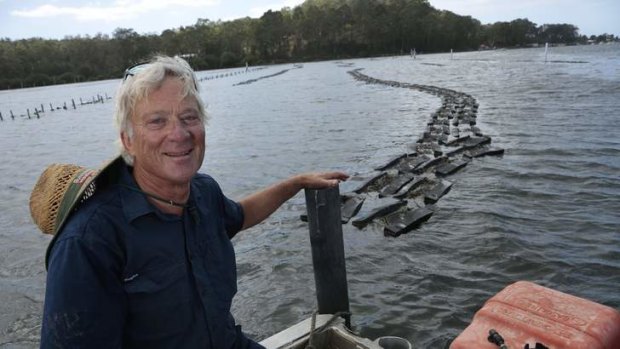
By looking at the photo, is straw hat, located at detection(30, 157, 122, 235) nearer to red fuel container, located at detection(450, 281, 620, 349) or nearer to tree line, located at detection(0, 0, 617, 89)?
red fuel container, located at detection(450, 281, 620, 349)

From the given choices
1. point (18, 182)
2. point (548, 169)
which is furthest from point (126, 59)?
point (548, 169)

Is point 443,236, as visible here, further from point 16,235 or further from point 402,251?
point 16,235

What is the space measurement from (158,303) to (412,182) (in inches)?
376

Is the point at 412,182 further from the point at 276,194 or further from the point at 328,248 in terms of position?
the point at 276,194

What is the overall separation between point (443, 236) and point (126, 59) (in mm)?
145762

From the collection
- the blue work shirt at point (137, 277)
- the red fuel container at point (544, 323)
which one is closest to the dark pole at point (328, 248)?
the blue work shirt at point (137, 277)

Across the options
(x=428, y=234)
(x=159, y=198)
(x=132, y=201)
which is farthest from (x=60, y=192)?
(x=428, y=234)

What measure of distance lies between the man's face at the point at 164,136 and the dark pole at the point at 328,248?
5.45ft

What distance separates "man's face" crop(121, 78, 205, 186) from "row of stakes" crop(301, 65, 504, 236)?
6.51m

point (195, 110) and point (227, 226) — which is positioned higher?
point (195, 110)

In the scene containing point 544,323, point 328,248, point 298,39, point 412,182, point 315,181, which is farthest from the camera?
point 298,39

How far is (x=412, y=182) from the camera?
1147 centimetres

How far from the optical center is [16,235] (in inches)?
443

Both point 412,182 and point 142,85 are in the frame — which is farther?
point 412,182
